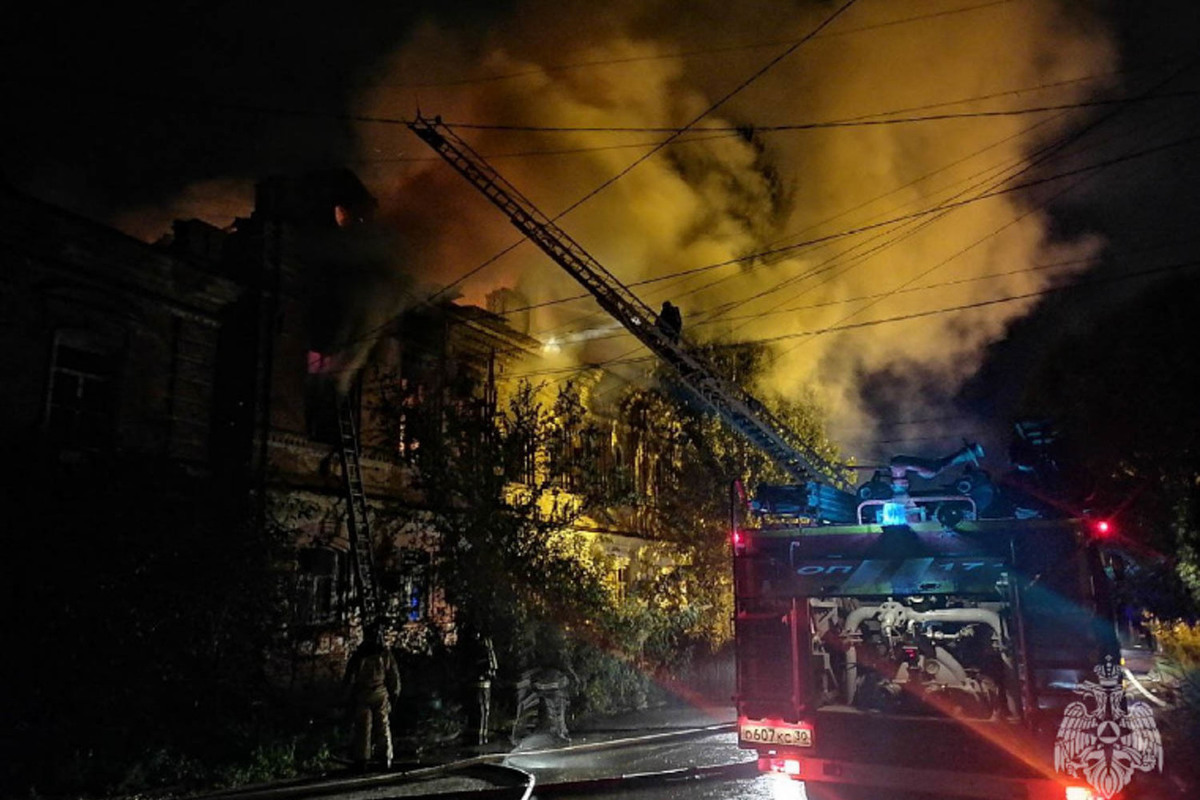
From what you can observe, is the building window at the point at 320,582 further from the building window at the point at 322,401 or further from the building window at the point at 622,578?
the building window at the point at 622,578

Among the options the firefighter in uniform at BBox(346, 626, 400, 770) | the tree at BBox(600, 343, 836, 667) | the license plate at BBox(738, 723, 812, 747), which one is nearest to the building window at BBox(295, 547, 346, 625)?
the firefighter in uniform at BBox(346, 626, 400, 770)

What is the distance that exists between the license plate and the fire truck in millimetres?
11

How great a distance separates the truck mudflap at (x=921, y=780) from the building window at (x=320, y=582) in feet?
34.2

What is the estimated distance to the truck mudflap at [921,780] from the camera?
5.27 metres

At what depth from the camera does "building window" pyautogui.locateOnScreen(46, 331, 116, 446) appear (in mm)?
13219

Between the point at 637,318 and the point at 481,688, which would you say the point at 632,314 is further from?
the point at 481,688

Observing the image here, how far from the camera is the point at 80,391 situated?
44.3ft

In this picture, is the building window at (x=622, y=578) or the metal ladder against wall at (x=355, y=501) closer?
the metal ladder against wall at (x=355, y=501)

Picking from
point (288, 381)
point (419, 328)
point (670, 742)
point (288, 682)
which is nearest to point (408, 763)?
point (670, 742)

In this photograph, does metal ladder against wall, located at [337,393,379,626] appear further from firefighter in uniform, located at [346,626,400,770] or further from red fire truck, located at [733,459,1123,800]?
red fire truck, located at [733,459,1123,800]

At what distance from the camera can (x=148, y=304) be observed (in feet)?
47.1

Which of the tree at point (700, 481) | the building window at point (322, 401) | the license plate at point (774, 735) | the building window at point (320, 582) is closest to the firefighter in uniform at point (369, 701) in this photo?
the license plate at point (774, 735)

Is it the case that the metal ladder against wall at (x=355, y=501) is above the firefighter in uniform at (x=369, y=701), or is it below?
above

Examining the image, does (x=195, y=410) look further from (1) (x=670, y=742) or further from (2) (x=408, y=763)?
(1) (x=670, y=742)
